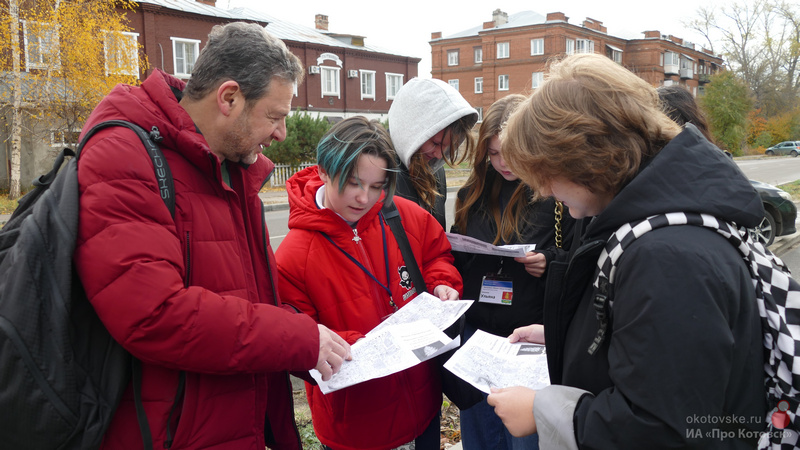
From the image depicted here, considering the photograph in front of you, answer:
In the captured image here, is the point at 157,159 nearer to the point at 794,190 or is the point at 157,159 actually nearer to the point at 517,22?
the point at 794,190

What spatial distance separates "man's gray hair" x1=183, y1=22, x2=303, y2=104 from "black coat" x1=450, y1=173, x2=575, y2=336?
1441mm

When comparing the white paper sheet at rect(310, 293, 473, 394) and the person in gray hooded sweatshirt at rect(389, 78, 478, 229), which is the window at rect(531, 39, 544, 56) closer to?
the person in gray hooded sweatshirt at rect(389, 78, 478, 229)

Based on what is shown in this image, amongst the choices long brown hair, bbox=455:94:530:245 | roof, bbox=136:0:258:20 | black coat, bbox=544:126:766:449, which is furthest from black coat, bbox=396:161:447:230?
roof, bbox=136:0:258:20

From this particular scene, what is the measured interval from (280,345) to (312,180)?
1069 mm

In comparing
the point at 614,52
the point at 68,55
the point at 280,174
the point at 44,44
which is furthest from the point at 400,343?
the point at 614,52

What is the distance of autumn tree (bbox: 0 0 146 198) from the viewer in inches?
629

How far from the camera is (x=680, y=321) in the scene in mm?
1192

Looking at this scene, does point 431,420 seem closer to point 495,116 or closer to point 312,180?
point 312,180

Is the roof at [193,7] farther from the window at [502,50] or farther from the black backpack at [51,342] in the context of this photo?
the window at [502,50]

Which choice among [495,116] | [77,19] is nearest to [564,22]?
[77,19]

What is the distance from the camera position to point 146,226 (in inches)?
58.2

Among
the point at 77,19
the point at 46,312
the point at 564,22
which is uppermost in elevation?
the point at 564,22

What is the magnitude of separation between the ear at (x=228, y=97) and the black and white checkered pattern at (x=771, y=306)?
1.23 metres

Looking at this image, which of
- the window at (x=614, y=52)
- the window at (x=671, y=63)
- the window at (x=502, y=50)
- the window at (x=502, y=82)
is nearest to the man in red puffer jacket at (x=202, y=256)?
the window at (x=502, y=82)
